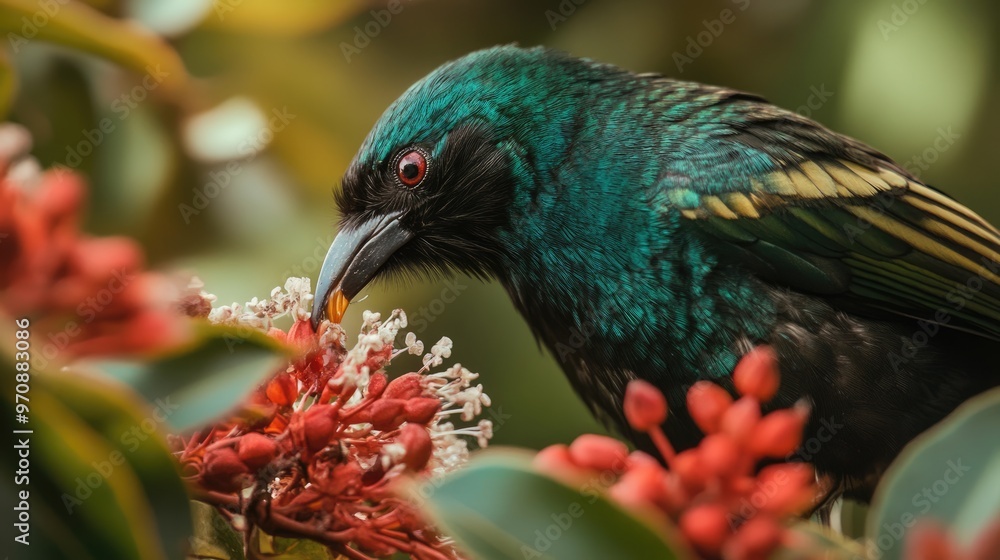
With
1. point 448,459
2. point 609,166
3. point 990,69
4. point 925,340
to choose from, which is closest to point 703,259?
point 609,166

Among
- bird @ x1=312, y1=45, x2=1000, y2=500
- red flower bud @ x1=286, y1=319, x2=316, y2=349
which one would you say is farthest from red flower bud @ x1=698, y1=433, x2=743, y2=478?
bird @ x1=312, y1=45, x2=1000, y2=500

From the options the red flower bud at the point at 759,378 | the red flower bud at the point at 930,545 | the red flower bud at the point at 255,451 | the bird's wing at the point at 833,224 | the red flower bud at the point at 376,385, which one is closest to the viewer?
the red flower bud at the point at 930,545

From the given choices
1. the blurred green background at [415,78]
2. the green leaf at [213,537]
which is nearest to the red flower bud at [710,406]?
the green leaf at [213,537]

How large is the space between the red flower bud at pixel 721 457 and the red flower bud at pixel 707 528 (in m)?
0.04

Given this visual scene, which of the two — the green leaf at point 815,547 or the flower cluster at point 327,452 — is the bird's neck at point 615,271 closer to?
the flower cluster at point 327,452

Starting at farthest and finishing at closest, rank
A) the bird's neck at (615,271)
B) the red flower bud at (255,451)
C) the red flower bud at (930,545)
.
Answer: the bird's neck at (615,271)
the red flower bud at (255,451)
the red flower bud at (930,545)

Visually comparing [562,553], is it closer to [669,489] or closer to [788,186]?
[669,489]

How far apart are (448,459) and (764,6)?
352 cm

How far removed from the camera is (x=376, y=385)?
1.77 meters

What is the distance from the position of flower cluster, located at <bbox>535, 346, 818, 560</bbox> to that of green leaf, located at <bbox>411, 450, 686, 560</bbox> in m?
0.04

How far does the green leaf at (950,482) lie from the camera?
120 cm

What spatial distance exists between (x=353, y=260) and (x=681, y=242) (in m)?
0.96

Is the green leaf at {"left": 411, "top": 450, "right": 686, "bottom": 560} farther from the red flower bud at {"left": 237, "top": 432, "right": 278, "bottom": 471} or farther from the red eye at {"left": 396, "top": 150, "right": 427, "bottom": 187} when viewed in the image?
the red eye at {"left": 396, "top": 150, "right": 427, "bottom": 187}

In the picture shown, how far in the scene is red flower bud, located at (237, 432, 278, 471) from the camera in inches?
59.3
